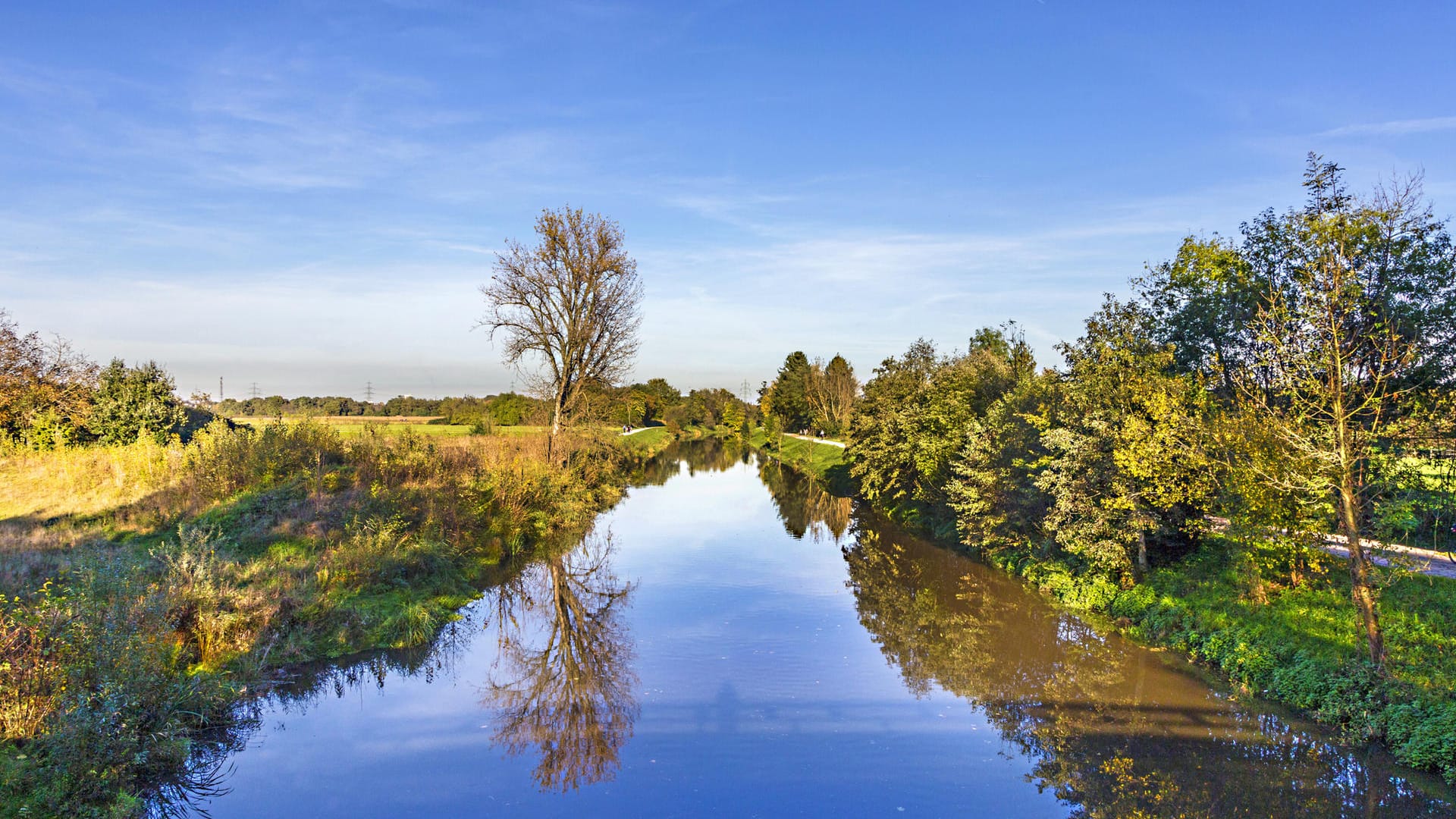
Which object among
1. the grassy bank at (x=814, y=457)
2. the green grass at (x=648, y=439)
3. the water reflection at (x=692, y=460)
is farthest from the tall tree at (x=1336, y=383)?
the green grass at (x=648, y=439)

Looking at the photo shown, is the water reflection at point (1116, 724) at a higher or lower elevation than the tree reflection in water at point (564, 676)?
higher

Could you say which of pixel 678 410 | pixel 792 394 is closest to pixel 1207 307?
pixel 792 394

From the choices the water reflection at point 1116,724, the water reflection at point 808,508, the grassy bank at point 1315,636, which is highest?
the grassy bank at point 1315,636

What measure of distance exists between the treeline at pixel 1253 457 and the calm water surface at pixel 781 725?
3.73 feet

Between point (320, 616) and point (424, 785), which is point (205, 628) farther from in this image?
point (424, 785)

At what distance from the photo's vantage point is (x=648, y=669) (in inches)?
481

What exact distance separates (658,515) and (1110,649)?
61.5 feet

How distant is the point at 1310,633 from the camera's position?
36.9ft

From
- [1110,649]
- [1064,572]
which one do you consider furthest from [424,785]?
[1064,572]

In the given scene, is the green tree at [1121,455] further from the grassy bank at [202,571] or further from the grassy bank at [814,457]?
the grassy bank at [814,457]

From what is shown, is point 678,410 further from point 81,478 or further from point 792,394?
point 81,478

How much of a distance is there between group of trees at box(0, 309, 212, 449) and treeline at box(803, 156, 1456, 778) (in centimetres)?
2293

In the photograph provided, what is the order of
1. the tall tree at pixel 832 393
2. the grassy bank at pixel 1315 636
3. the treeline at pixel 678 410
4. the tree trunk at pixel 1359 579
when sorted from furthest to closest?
the treeline at pixel 678 410
the tall tree at pixel 832 393
the tree trunk at pixel 1359 579
the grassy bank at pixel 1315 636

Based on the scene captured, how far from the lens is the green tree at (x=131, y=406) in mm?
20625
